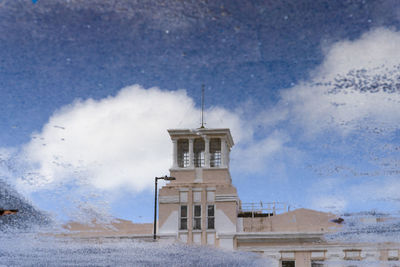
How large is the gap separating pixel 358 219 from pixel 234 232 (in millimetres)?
5870

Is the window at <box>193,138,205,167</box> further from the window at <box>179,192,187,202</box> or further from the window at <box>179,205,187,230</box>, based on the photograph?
the window at <box>179,205,187,230</box>

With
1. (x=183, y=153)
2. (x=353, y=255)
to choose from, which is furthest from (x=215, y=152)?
(x=353, y=255)

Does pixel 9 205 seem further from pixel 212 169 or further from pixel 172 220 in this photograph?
pixel 212 169

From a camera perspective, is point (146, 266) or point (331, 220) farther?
point (331, 220)

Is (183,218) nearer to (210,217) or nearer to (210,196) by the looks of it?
(210,217)

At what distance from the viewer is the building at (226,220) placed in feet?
84.1

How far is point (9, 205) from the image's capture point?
20531mm

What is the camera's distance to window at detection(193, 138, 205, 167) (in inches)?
1224

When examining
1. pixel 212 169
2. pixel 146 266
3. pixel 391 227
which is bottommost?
pixel 146 266

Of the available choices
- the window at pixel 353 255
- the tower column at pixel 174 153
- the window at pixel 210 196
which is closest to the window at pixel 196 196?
the window at pixel 210 196

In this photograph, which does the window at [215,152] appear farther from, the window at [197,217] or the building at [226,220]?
the window at [197,217]

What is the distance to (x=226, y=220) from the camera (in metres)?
27.8

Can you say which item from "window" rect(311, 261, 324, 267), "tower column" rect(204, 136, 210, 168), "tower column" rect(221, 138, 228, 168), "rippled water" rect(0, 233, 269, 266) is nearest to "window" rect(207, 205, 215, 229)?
"tower column" rect(204, 136, 210, 168)

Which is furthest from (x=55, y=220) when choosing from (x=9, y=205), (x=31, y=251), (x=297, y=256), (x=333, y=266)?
(x=333, y=266)
